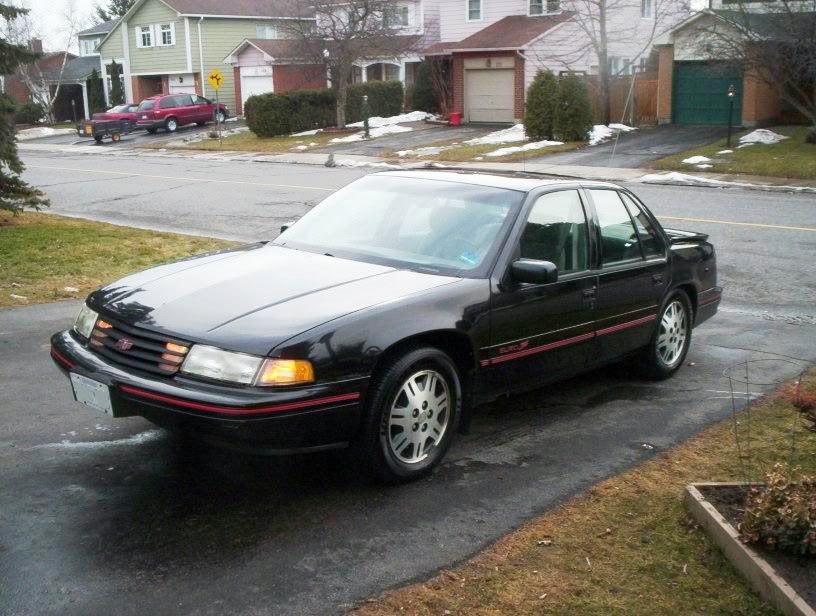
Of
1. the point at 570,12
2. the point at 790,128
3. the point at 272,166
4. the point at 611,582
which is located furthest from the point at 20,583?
the point at 570,12

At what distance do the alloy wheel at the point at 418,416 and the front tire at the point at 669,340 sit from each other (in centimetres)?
231

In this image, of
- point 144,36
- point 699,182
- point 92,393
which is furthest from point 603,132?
point 144,36

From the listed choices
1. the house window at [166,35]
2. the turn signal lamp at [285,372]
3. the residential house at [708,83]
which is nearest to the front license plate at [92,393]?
the turn signal lamp at [285,372]

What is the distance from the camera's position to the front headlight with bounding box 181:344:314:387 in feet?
14.2

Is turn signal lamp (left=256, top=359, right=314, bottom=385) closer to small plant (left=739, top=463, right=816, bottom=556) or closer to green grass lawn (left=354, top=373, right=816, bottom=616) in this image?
green grass lawn (left=354, top=373, right=816, bottom=616)

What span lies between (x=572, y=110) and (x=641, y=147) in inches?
105

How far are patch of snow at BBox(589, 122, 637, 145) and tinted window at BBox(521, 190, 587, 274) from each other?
990 inches

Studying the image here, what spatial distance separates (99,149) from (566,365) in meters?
36.6

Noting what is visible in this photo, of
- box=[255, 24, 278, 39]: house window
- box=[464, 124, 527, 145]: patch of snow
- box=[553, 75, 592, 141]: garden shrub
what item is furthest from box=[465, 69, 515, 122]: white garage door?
box=[255, 24, 278, 39]: house window

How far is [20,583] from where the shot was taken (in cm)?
381

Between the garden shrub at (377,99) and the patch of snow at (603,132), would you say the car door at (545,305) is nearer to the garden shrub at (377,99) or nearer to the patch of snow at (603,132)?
the patch of snow at (603,132)

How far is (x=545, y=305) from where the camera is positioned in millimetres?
5594

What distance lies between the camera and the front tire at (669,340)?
6.79m

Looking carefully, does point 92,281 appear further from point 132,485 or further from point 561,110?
point 561,110
